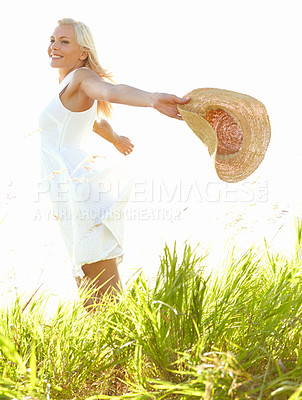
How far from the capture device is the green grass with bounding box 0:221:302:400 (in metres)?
1.33

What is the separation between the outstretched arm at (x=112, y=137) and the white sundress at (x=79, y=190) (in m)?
0.41

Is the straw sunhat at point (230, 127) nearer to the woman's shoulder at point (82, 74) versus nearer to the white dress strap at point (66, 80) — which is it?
the woman's shoulder at point (82, 74)

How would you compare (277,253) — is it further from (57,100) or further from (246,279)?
(57,100)

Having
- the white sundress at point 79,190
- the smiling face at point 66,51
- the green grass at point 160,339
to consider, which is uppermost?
the smiling face at point 66,51

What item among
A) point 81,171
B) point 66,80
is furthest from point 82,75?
point 81,171

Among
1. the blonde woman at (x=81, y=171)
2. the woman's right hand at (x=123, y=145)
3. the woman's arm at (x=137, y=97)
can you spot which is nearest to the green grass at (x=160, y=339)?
the blonde woman at (x=81, y=171)

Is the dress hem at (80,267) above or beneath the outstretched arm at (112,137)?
beneath

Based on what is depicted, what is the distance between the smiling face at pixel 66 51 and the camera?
2498 mm

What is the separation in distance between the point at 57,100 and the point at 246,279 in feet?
4.57

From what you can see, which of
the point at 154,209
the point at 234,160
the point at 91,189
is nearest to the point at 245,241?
the point at 234,160

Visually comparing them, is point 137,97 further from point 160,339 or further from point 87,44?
point 160,339

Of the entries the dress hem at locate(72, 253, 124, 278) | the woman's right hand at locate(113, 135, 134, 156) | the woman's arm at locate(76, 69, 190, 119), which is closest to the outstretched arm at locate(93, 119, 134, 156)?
the woman's right hand at locate(113, 135, 134, 156)

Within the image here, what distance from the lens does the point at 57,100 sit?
2393 mm

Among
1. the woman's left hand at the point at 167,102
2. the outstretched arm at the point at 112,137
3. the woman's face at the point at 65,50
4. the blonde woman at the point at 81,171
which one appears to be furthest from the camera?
the outstretched arm at the point at 112,137
